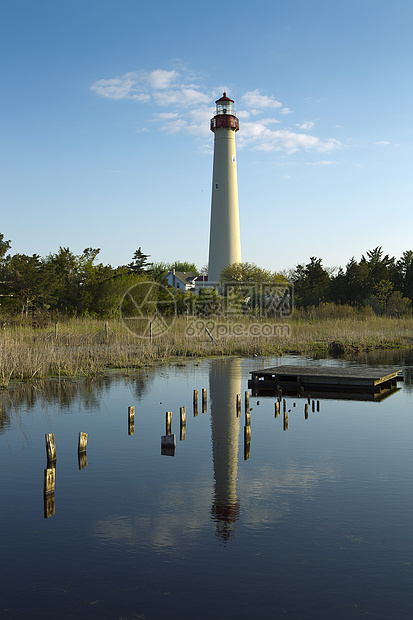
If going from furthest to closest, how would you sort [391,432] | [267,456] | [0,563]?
[391,432]
[267,456]
[0,563]

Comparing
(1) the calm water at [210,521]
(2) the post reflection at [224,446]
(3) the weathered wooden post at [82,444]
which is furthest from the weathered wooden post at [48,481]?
(2) the post reflection at [224,446]

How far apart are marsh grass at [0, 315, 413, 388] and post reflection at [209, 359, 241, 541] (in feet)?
15.5

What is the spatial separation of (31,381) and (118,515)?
13140mm

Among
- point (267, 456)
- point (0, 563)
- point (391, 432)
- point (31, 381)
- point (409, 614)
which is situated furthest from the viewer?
point (31, 381)

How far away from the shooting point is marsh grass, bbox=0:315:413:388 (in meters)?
21.8

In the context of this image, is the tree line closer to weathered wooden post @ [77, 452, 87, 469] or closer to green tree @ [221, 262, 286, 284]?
green tree @ [221, 262, 286, 284]

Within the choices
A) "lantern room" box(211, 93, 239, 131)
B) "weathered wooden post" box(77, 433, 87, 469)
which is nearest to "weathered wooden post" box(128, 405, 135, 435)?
"weathered wooden post" box(77, 433, 87, 469)

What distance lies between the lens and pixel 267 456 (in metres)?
11.6

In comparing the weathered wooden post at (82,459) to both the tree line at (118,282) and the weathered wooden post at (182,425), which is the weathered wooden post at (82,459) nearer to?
the weathered wooden post at (182,425)

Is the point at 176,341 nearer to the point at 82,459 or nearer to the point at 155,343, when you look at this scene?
the point at 155,343

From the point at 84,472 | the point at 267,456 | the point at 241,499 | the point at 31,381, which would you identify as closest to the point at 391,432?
the point at 267,456

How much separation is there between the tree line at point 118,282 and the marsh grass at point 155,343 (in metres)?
3.60

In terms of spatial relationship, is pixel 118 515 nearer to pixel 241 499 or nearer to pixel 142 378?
pixel 241 499

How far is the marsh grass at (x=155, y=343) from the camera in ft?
71.6
